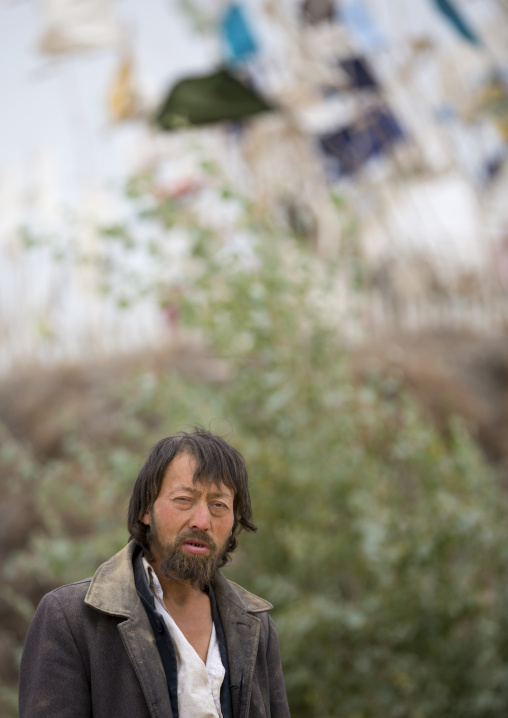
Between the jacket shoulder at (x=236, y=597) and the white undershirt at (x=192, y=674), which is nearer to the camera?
the white undershirt at (x=192, y=674)

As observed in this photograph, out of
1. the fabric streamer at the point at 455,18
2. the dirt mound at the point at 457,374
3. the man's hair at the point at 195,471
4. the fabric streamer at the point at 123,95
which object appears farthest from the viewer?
the fabric streamer at the point at 123,95

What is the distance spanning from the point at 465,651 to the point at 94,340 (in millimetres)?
7989

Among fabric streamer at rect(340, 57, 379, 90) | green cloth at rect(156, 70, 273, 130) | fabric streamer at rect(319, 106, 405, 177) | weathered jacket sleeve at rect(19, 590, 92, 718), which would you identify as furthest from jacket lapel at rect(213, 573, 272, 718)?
fabric streamer at rect(319, 106, 405, 177)

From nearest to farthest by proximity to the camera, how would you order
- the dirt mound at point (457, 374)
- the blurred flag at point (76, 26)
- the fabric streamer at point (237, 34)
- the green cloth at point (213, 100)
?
1. the green cloth at point (213, 100)
2. the fabric streamer at point (237, 34)
3. the dirt mound at point (457, 374)
4. the blurred flag at point (76, 26)

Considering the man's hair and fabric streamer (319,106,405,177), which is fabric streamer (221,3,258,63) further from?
the man's hair

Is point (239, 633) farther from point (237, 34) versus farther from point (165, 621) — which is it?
point (237, 34)

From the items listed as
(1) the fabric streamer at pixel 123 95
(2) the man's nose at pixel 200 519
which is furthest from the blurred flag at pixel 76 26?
(2) the man's nose at pixel 200 519

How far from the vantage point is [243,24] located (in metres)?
9.33

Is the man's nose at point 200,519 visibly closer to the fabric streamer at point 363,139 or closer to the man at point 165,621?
the man at point 165,621

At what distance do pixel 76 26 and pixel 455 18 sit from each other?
508 centimetres

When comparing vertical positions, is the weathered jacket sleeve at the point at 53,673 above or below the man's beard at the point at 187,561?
below

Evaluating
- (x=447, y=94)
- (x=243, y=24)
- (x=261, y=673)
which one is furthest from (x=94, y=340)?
(x=261, y=673)

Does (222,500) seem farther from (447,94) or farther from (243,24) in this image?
(447,94)

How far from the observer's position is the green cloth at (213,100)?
791 cm
